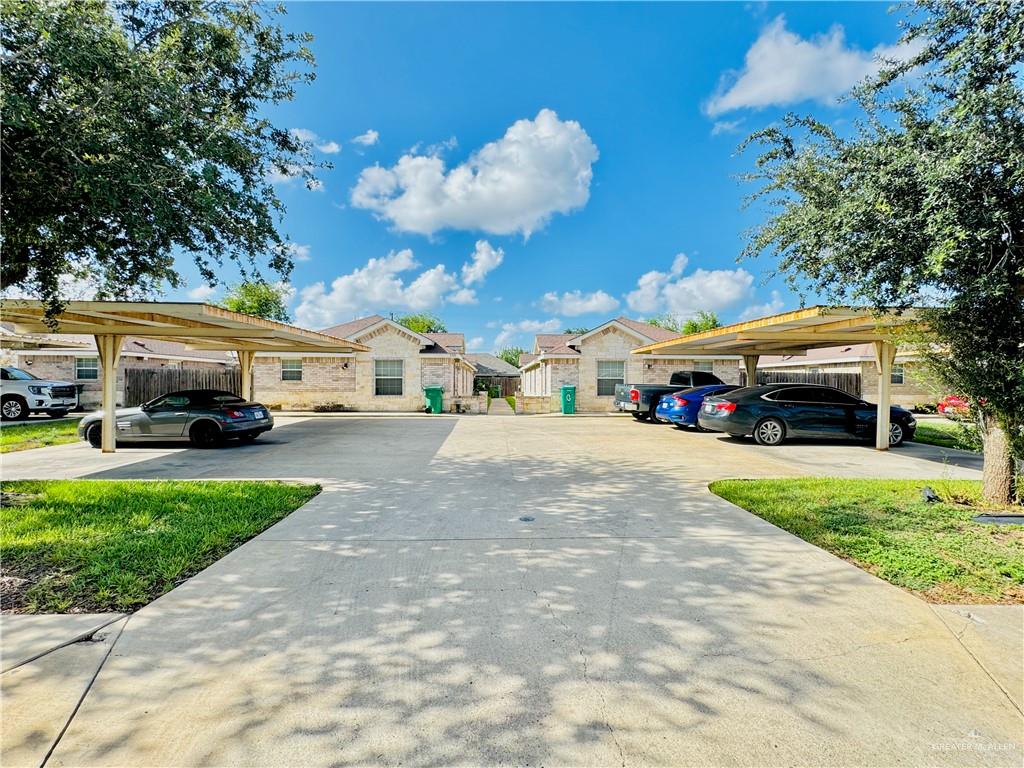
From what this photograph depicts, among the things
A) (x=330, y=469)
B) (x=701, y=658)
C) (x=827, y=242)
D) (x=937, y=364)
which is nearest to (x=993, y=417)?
(x=937, y=364)

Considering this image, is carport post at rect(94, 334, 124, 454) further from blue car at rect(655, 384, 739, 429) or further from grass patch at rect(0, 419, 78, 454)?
blue car at rect(655, 384, 739, 429)

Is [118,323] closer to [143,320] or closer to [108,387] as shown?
[143,320]

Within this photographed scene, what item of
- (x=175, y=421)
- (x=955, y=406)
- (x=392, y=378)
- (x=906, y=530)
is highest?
(x=392, y=378)

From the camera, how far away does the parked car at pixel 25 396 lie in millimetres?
16234

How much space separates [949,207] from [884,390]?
25.5ft

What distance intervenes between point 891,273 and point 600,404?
56.4 feet

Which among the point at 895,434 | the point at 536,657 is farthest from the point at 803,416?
the point at 536,657

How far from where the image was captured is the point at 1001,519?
5.20 m

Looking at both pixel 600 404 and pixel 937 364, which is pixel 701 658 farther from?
pixel 600 404

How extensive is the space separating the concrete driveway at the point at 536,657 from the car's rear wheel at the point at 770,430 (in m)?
6.97

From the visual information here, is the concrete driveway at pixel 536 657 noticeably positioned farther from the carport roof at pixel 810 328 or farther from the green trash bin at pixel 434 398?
the green trash bin at pixel 434 398

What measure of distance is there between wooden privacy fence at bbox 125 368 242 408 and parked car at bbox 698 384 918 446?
60.1 feet

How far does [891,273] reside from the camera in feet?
17.7

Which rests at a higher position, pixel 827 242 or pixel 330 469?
pixel 827 242
